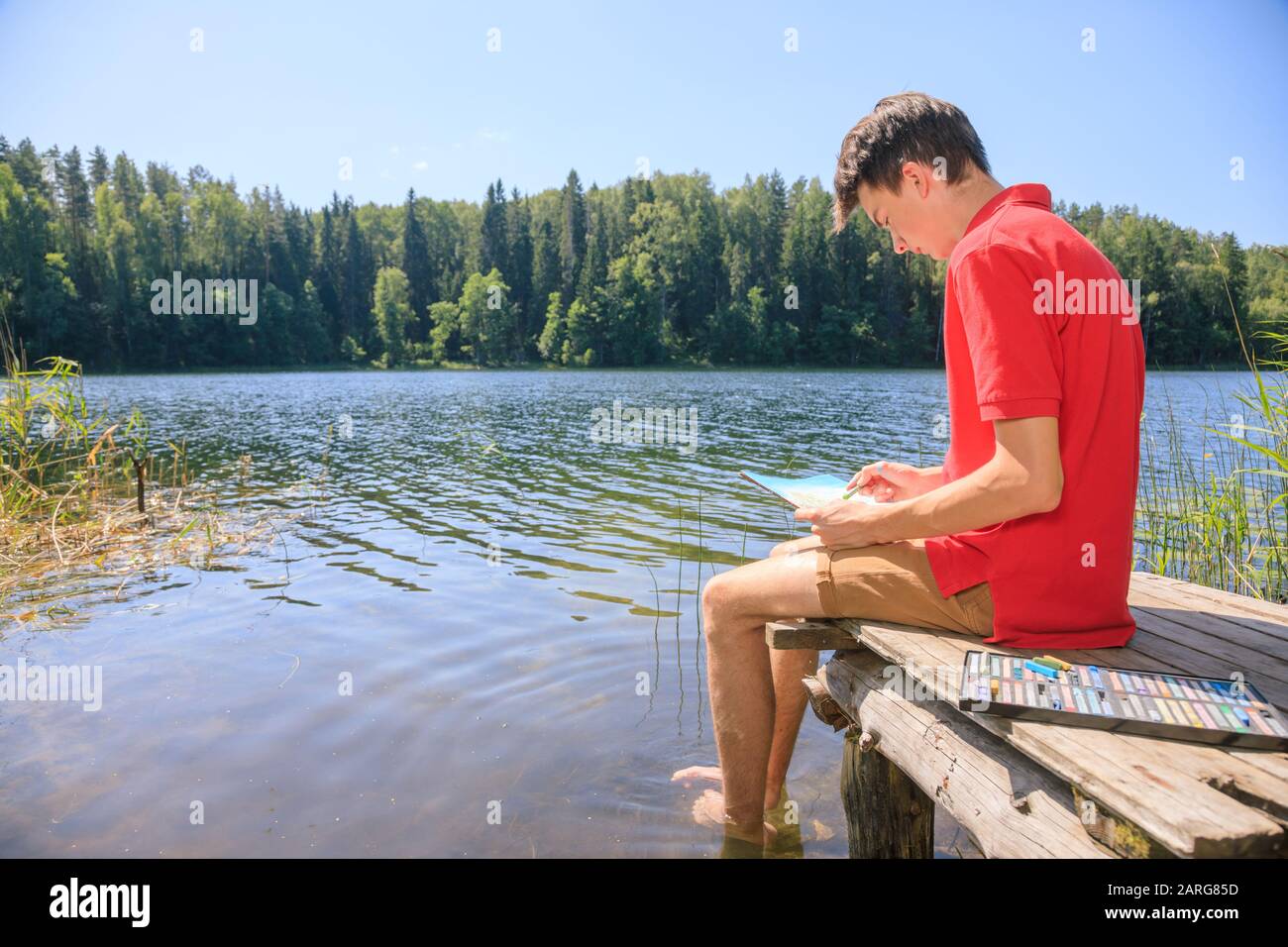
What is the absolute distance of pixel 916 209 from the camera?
258 centimetres

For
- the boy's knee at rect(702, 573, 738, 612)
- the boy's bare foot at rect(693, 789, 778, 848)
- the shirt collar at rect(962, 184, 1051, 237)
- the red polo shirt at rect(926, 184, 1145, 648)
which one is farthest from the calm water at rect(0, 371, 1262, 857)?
the shirt collar at rect(962, 184, 1051, 237)

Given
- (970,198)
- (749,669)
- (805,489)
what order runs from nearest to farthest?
(970,198) → (749,669) → (805,489)

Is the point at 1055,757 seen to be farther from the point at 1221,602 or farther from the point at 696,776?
the point at 696,776

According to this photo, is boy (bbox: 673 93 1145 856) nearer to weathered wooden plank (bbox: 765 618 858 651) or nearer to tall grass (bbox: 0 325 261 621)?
weathered wooden plank (bbox: 765 618 858 651)

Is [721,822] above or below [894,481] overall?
below

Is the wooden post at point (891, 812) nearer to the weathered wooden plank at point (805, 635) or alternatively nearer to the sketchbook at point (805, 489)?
the weathered wooden plank at point (805, 635)

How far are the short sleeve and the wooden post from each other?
130cm

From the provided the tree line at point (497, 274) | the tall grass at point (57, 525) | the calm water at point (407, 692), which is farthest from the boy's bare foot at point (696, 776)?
the tree line at point (497, 274)

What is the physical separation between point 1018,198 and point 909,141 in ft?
1.16

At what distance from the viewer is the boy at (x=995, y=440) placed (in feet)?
6.99

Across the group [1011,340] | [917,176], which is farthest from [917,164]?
[1011,340]

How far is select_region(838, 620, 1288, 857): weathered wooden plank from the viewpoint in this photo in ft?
4.81
